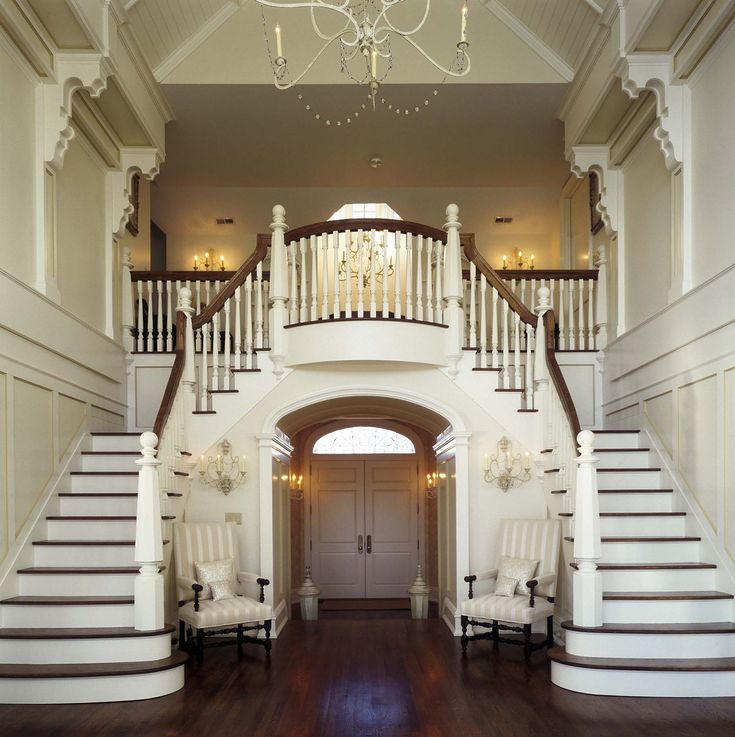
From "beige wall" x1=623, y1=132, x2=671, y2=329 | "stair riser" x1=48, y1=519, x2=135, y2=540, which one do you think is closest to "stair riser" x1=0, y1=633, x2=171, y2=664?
"stair riser" x1=48, y1=519, x2=135, y2=540

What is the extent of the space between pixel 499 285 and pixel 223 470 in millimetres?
3125

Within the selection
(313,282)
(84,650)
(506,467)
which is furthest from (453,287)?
(84,650)

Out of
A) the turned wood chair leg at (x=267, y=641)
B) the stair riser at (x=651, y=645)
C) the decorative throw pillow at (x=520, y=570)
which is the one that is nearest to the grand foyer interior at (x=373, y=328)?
the stair riser at (x=651, y=645)

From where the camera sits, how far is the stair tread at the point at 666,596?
5922mm

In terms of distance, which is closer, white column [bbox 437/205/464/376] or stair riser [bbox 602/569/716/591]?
stair riser [bbox 602/569/716/591]

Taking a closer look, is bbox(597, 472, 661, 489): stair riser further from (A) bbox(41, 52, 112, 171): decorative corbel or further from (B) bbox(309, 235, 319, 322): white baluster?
(A) bbox(41, 52, 112, 171): decorative corbel

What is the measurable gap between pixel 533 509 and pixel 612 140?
3737 millimetres

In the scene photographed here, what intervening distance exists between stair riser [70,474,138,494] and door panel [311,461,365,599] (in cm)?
684

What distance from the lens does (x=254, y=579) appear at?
7598 mm

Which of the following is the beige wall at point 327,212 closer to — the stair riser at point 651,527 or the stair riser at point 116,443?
the stair riser at point 116,443

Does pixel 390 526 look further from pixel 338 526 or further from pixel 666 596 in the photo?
pixel 666 596

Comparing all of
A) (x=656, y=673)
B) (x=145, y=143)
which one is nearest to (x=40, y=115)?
(x=145, y=143)

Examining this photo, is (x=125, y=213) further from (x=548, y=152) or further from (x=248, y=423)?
(x=548, y=152)

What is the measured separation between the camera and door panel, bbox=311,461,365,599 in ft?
45.2
